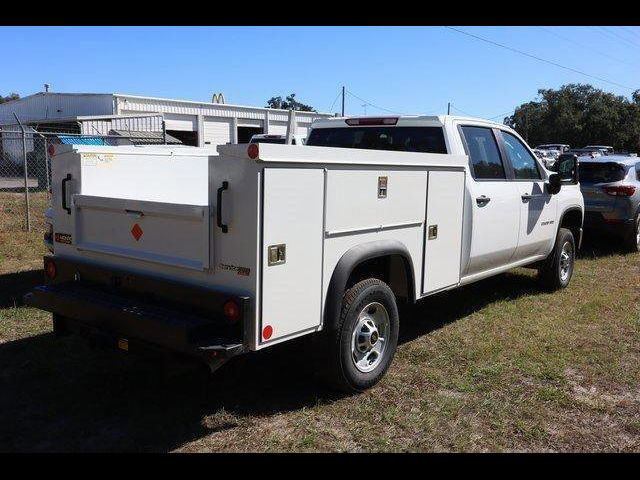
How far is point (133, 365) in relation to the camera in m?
5.09

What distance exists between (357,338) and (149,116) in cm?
2247

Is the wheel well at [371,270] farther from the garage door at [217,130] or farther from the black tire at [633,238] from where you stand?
the garage door at [217,130]

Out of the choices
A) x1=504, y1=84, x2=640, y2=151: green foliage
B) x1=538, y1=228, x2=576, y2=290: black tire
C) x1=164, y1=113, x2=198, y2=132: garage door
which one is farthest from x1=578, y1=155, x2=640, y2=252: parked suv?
x1=504, y1=84, x2=640, y2=151: green foliage

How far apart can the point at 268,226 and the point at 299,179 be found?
1.23 ft

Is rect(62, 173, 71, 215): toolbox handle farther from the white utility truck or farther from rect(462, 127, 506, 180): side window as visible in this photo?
rect(462, 127, 506, 180): side window

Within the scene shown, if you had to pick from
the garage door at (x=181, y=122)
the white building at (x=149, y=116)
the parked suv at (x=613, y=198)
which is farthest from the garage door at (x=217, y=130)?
the parked suv at (x=613, y=198)

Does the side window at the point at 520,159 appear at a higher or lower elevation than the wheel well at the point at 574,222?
higher

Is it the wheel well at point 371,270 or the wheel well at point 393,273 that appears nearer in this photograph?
the wheel well at point 371,270

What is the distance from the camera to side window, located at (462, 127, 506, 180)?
234 inches

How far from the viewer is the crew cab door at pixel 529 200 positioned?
6.67m

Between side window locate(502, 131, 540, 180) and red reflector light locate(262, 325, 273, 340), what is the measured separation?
3.98 m

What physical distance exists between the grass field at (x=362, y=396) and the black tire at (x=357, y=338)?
0.16 metres
